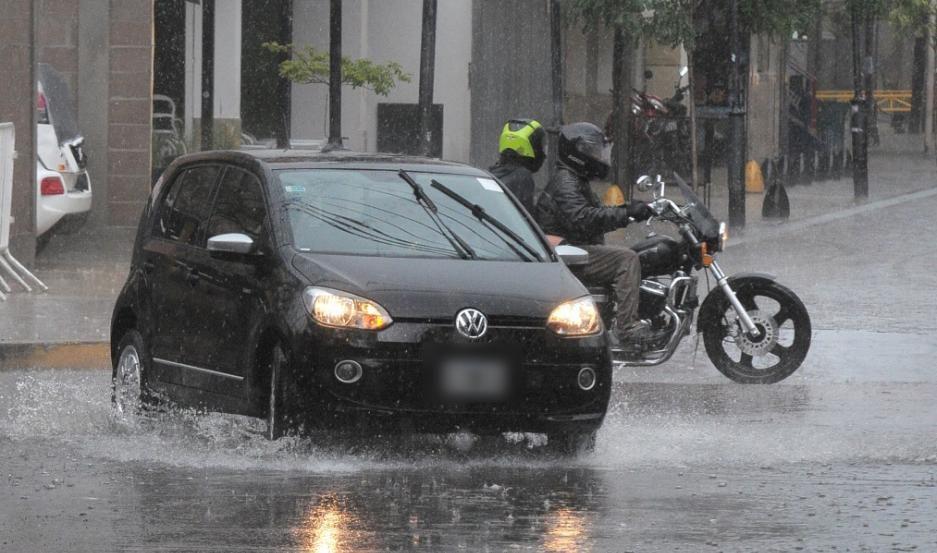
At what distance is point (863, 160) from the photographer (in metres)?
30.5

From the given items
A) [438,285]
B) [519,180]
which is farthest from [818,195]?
[438,285]

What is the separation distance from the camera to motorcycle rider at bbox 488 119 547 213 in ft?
39.1

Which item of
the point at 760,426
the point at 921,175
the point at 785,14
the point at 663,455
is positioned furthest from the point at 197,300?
the point at 921,175

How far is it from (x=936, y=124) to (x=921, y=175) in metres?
15.0

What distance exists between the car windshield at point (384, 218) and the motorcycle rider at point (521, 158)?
7.42ft

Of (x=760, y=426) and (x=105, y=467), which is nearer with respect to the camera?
(x=105, y=467)

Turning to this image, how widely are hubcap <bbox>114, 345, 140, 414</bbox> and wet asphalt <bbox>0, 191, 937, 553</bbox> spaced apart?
14 cm

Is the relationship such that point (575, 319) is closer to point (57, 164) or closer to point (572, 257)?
point (572, 257)

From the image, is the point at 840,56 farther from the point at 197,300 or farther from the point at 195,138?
the point at 197,300

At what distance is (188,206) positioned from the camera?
988 centimetres

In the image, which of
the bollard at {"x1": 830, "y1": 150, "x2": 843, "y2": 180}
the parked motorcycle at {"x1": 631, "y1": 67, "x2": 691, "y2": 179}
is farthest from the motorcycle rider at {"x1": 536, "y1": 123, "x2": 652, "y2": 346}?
the bollard at {"x1": 830, "y1": 150, "x2": 843, "y2": 180}

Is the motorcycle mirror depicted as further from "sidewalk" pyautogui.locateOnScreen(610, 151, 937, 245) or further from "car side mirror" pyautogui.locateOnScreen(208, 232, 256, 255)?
"sidewalk" pyautogui.locateOnScreen(610, 151, 937, 245)

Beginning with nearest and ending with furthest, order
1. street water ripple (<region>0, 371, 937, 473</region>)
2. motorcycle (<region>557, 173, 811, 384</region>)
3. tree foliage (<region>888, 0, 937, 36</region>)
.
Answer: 1. street water ripple (<region>0, 371, 937, 473</region>)
2. motorcycle (<region>557, 173, 811, 384</region>)
3. tree foliage (<region>888, 0, 937, 36</region>)

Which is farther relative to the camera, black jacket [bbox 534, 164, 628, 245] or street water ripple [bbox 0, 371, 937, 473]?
black jacket [bbox 534, 164, 628, 245]
